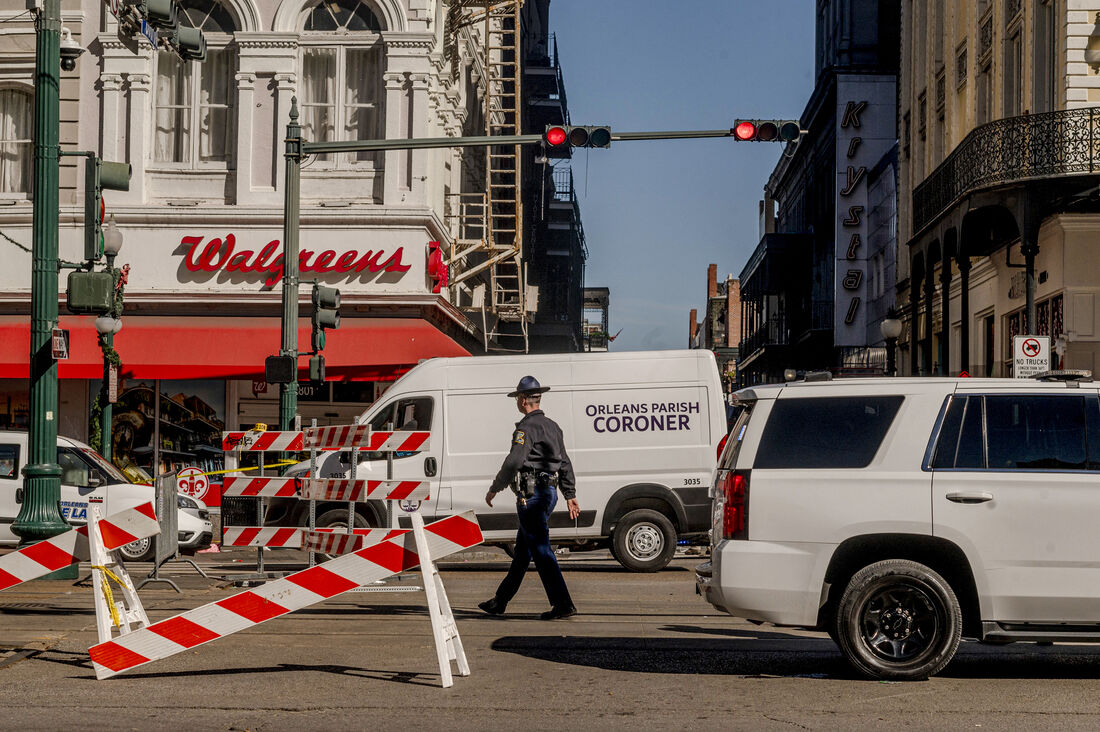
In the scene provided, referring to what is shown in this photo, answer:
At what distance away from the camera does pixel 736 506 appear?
8.38 metres

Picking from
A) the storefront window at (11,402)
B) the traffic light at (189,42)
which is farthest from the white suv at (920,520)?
the storefront window at (11,402)

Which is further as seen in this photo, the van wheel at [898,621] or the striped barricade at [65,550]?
the striped barricade at [65,550]

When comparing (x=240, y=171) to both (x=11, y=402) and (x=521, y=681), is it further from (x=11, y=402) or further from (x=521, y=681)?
(x=521, y=681)

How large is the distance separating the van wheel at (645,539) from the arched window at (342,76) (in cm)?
1374

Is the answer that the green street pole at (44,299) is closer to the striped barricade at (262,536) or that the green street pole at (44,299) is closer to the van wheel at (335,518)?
the striped barricade at (262,536)

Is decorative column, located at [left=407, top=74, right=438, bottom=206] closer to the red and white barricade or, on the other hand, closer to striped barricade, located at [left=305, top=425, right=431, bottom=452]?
striped barricade, located at [left=305, top=425, right=431, bottom=452]

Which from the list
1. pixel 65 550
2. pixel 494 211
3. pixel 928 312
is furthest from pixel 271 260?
pixel 65 550

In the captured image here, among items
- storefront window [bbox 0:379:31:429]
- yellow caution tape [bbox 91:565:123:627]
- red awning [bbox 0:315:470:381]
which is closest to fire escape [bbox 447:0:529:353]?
red awning [bbox 0:315:470:381]

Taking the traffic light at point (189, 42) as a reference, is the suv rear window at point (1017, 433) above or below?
below

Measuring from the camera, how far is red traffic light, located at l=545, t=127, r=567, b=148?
18.6m

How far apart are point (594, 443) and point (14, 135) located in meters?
17.2

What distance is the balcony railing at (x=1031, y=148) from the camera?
23.0m

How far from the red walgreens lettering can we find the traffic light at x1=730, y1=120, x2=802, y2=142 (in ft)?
34.1

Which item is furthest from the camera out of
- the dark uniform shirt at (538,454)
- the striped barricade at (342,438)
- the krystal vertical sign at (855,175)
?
the krystal vertical sign at (855,175)
